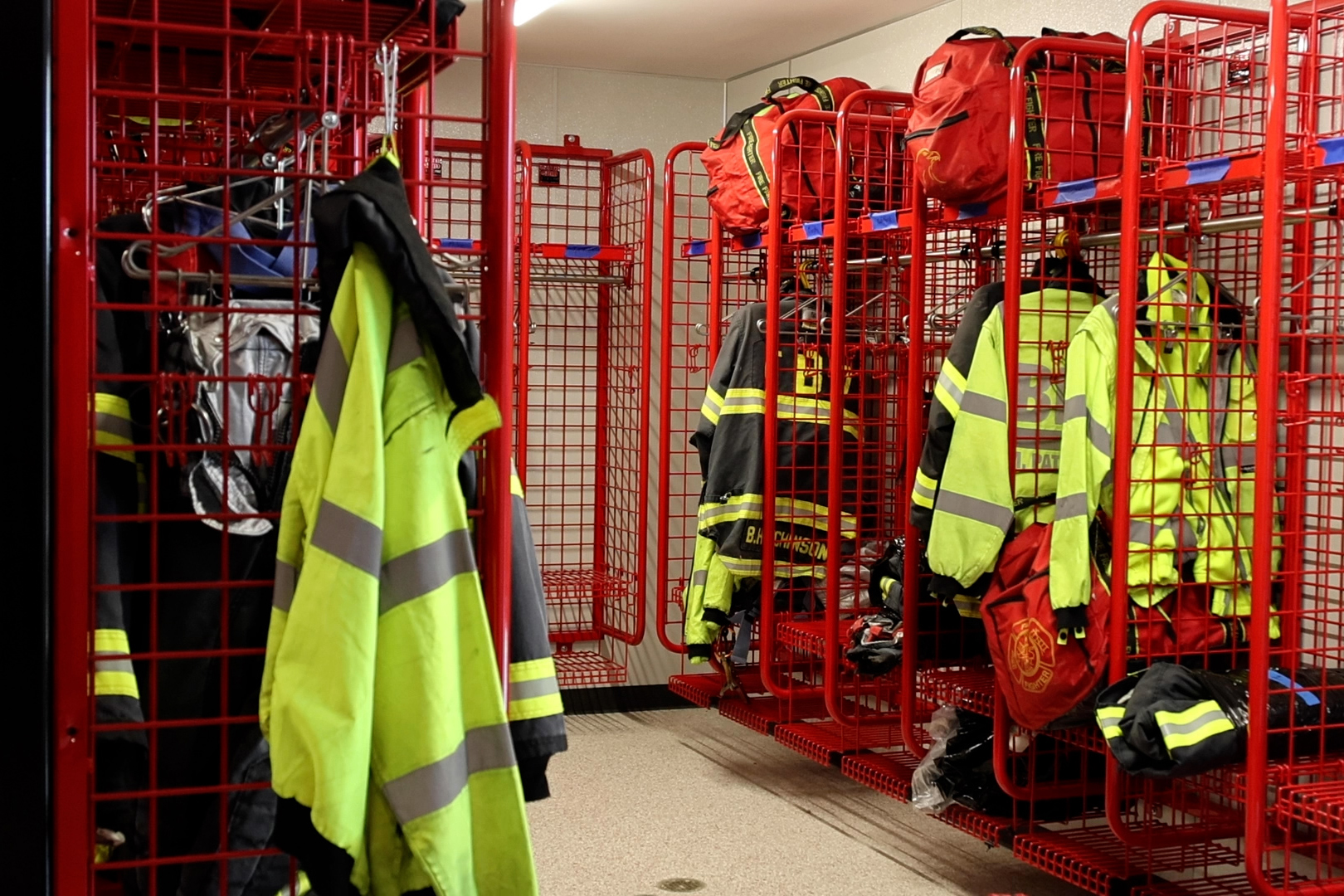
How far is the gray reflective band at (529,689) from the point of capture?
1.84 meters

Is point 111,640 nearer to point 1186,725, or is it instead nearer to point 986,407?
point 1186,725

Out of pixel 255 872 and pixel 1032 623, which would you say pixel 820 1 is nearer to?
pixel 1032 623

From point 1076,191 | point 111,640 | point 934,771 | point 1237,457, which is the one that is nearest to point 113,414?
point 111,640

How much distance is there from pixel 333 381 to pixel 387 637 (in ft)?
1.01

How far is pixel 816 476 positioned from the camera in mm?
4805

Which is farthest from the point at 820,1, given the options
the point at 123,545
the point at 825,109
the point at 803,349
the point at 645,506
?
the point at 123,545

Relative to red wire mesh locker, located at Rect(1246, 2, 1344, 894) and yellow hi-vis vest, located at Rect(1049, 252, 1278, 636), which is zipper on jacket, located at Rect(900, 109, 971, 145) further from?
red wire mesh locker, located at Rect(1246, 2, 1344, 894)

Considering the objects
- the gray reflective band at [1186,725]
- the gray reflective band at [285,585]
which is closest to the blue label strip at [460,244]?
the gray reflective band at [1186,725]

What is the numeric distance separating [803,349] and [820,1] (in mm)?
1339

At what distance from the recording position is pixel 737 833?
14.7 feet

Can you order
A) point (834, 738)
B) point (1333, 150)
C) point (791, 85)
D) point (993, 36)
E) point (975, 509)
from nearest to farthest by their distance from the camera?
point (1333, 150) → point (975, 509) → point (993, 36) → point (834, 738) → point (791, 85)

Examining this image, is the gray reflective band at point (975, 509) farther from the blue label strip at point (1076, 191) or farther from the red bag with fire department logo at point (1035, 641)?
the blue label strip at point (1076, 191)

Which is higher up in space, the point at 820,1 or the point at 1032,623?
the point at 820,1

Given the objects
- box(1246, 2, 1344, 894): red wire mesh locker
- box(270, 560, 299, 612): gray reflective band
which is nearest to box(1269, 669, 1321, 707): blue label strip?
box(1246, 2, 1344, 894): red wire mesh locker
